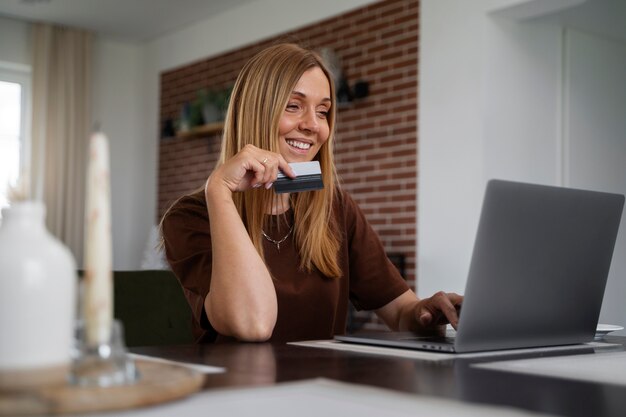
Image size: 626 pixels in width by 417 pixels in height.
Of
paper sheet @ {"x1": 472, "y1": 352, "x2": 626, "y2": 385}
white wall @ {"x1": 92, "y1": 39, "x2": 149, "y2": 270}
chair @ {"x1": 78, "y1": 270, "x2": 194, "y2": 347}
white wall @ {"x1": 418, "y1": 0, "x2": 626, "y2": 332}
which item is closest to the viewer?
paper sheet @ {"x1": 472, "y1": 352, "x2": 626, "y2": 385}

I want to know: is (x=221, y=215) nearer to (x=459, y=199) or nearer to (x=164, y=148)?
(x=459, y=199)

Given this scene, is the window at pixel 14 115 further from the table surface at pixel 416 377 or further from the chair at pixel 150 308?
the table surface at pixel 416 377

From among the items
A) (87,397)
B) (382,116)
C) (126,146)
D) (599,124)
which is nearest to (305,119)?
(87,397)

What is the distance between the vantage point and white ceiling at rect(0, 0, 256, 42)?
608 cm

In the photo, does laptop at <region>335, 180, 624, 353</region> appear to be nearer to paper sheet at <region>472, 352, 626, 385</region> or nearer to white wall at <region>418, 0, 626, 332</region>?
paper sheet at <region>472, 352, 626, 385</region>

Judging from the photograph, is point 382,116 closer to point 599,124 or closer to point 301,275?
point 599,124

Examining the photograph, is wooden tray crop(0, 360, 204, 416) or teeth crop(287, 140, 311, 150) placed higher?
teeth crop(287, 140, 311, 150)

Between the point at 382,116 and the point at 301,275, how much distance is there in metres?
3.16

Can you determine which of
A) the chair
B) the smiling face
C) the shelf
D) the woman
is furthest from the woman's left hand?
the shelf

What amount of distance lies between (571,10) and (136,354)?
3934mm

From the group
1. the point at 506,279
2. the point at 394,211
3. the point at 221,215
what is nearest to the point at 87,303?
the point at 506,279

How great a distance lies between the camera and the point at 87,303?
768 millimetres

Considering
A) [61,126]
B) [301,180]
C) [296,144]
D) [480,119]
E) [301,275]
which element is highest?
[61,126]

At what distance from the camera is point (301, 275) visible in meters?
1.89
